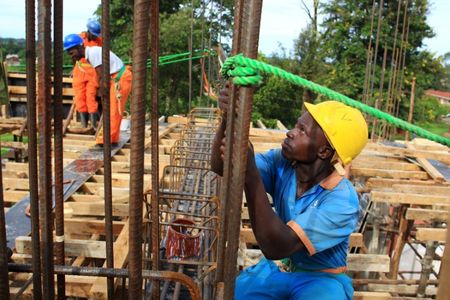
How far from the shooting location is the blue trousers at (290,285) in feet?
6.73

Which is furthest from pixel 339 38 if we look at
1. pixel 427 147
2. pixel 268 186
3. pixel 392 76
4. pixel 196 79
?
pixel 268 186

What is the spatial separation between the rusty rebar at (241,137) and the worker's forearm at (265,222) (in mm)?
286

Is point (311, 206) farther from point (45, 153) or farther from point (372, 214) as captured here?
point (372, 214)

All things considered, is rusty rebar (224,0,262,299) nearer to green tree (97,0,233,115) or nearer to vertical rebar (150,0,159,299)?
vertical rebar (150,0,159,299)

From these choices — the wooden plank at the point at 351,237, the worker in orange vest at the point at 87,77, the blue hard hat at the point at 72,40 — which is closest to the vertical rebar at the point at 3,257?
the wooden plank at the point at 351,237

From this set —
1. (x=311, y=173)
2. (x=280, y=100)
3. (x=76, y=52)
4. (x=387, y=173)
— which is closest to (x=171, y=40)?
→ (x=280, y=100)

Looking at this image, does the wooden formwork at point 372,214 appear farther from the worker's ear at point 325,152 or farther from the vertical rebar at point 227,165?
the worker's ear at point 325,152

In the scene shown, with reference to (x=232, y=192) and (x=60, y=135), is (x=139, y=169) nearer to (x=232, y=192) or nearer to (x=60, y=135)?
(x=232, y=192)

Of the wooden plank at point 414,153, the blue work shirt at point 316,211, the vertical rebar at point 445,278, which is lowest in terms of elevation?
the wooden plank at point 414,153

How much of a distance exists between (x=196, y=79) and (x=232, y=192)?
20.8 meters

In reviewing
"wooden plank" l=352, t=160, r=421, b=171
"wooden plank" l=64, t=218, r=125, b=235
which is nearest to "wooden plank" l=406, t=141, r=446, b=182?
"wooden plank" l=352, t=160, r=421, b=171

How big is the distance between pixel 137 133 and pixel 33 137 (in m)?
0.57

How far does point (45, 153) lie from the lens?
158cm

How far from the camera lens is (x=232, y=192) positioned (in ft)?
4.40
